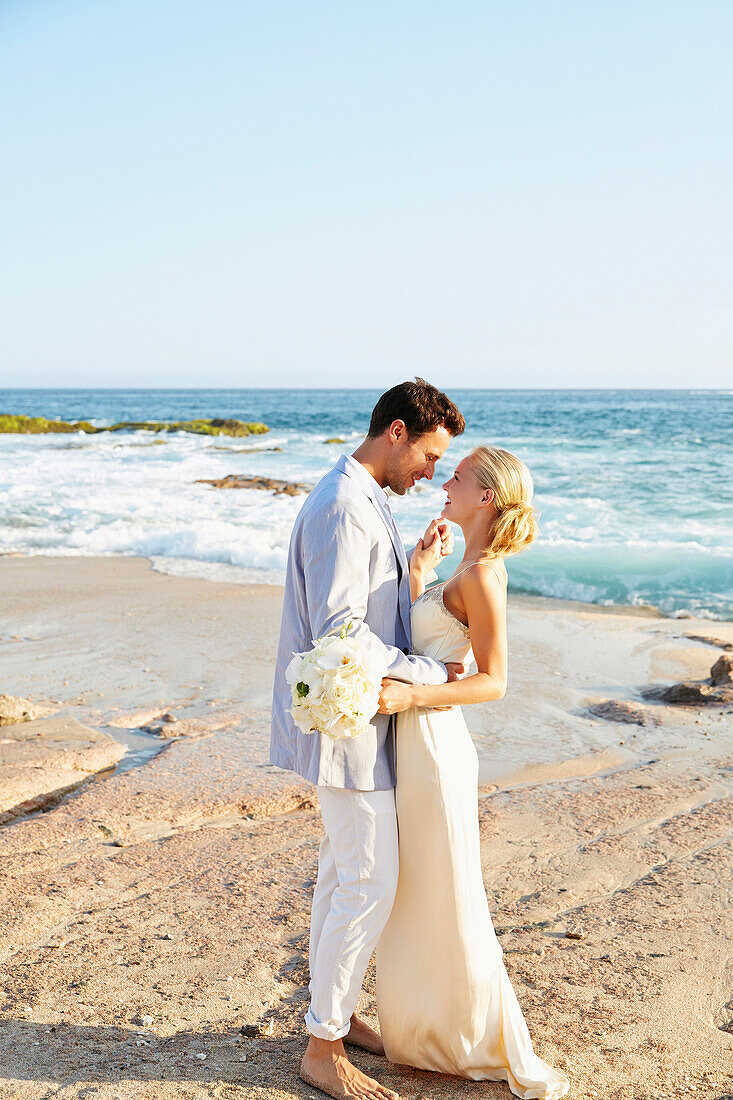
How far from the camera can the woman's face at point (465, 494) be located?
3.23 m

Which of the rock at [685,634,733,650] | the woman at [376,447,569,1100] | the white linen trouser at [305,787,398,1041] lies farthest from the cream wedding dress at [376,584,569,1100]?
the rock at [685,634,733,650]

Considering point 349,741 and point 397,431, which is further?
point 397,431

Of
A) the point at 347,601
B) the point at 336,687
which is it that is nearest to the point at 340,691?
the point at 336,687

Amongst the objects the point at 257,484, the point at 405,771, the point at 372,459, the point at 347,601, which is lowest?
the point at 257,484

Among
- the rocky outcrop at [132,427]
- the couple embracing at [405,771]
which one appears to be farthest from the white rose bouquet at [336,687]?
the rocky outcrop at [132,427]

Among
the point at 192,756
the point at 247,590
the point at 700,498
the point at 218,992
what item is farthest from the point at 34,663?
the point at 700,498

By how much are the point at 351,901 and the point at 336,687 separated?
82cm

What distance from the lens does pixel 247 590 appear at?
1168cm

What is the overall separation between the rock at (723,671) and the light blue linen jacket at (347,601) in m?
5.57

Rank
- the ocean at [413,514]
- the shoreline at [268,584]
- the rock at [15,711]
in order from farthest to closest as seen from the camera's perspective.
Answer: the ocean at [413,514]
the shoreline at [268,584]
the rock at [15,711]

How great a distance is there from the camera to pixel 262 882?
436 centimetres

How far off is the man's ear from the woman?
46cm

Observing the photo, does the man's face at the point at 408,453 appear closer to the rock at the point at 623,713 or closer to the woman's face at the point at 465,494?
the woman's face at the point at 465,494

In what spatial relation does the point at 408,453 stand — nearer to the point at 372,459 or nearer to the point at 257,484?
the point at 372,459
